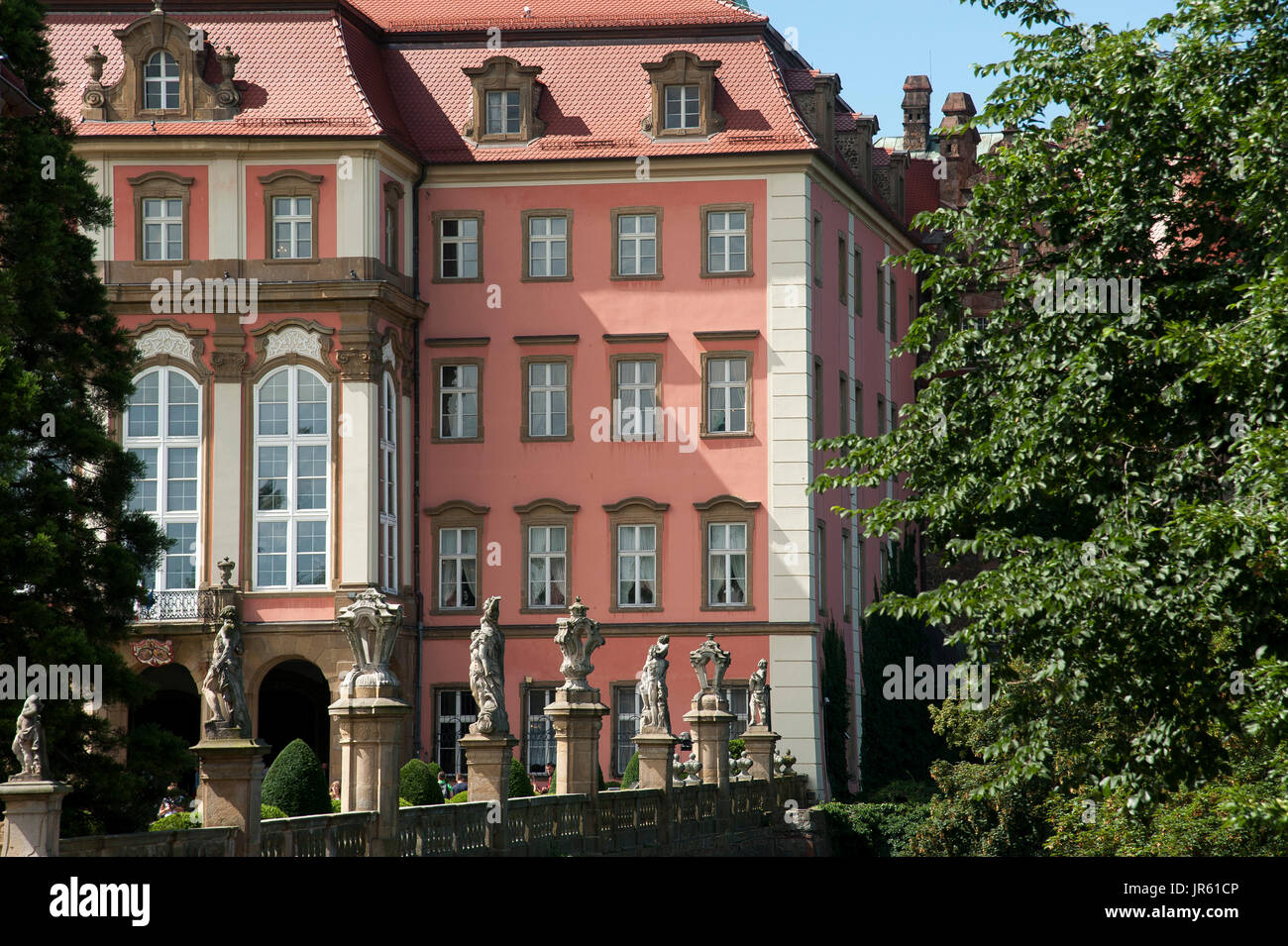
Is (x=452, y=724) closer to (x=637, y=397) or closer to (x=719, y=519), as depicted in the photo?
(x=719, y=519)

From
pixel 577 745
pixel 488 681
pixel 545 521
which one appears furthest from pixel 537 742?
pixel 488 681

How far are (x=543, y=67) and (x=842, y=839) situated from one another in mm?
18086

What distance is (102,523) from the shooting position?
26.6 metres

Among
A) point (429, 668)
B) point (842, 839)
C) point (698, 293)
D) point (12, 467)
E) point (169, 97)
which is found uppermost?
point (169, 97)

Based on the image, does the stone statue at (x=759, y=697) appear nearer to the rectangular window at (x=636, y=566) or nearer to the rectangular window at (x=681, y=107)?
the rectangular window at (x=636, y=566)

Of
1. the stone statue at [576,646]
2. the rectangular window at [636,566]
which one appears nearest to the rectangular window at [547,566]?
the rectangular window at [636,566]

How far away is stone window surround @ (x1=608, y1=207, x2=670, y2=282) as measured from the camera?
160 ft

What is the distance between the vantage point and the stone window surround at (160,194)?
151 feet

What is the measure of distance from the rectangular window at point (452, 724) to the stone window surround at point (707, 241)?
399 inches

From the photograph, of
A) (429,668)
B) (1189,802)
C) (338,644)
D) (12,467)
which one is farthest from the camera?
(429,668)

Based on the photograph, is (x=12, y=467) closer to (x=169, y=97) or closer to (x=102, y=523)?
(x=102, y=523)

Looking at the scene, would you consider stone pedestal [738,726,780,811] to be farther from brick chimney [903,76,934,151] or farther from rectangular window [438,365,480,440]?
brick chimney [903,76,934,151]

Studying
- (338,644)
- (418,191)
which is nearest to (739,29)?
(418,191)

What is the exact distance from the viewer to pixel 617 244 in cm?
4909
